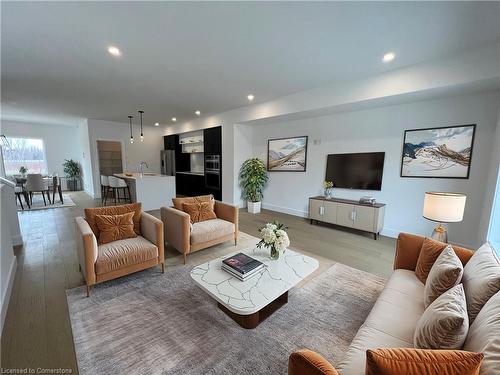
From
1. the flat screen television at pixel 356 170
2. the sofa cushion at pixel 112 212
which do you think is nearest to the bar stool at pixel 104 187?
the sofa cushion at pixel 112 212

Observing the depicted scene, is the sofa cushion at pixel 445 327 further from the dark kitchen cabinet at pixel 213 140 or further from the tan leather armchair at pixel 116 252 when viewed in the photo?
the dark kitchen cabinet at pixel 213 140

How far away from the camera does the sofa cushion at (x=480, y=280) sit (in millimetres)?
1186

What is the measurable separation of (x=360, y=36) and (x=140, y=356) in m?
3.64

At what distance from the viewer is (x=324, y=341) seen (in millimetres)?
1740

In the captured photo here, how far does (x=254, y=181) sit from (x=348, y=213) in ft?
8.20

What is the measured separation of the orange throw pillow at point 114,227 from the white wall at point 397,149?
3889 millimetres

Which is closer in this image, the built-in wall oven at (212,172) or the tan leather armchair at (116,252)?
the tan leather armchair at (116,252)

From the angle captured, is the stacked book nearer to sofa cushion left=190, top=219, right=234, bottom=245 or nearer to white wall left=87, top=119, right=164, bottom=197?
sofa cushion left=190, top=219, right=234, bottom=245

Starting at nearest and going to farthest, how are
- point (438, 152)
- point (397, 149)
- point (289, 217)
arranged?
point (438, 152)
point (397, 149)
point (289, 217)

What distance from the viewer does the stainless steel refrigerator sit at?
28.0ft

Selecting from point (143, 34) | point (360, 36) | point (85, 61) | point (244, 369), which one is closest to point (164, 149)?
point (85, 61)

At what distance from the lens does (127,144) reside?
818 cm

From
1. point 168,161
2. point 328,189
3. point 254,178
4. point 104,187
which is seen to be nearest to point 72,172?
point 104,187

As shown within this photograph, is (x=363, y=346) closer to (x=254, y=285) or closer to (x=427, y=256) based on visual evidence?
(x=254, y=285)
